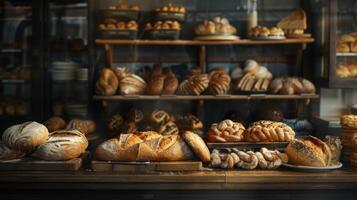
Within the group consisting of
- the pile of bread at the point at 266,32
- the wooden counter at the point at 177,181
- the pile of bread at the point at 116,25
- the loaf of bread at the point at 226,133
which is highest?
the pile of bread at the point at 116,25

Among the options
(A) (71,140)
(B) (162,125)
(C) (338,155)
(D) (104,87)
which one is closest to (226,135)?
(C) (338,155)

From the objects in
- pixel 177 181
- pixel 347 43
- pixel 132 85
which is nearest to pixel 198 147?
pixel 177 181

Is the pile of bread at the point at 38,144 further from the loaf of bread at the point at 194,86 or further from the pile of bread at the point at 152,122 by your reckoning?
the loaf of bread at the point at 194,86

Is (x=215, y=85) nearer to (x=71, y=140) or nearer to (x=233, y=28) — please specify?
(x=233, y=28)

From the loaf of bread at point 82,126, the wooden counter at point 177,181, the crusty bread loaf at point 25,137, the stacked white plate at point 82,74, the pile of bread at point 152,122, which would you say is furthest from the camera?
the stacked white plate at point 82,74

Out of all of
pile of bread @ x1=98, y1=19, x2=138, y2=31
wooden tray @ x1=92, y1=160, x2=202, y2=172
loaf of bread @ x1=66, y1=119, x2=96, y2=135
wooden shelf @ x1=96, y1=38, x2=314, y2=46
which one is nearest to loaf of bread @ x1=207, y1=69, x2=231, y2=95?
wooden shelf @ x1=96, y1=38, x2=314, y2=46

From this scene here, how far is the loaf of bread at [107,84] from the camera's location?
13.1 ft

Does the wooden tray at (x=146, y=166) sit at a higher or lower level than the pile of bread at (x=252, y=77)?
lower

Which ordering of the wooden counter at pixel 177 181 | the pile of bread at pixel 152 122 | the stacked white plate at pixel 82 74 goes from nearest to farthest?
1. the wooden counter at pixel 177 181
2. the pile of bread at pixel 152 122
3. the stacked white plate at pixel 82 74

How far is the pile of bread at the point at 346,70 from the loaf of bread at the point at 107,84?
1.73m

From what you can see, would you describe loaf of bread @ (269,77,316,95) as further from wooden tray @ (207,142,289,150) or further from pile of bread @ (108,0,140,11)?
wooden tray @ (207,142,289,150)

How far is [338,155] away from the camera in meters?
2.49

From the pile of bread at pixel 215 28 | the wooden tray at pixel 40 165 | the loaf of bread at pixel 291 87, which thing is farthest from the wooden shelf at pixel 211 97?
the wooden tray at pixel 40 165

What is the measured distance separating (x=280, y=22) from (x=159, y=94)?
1.15 meters
